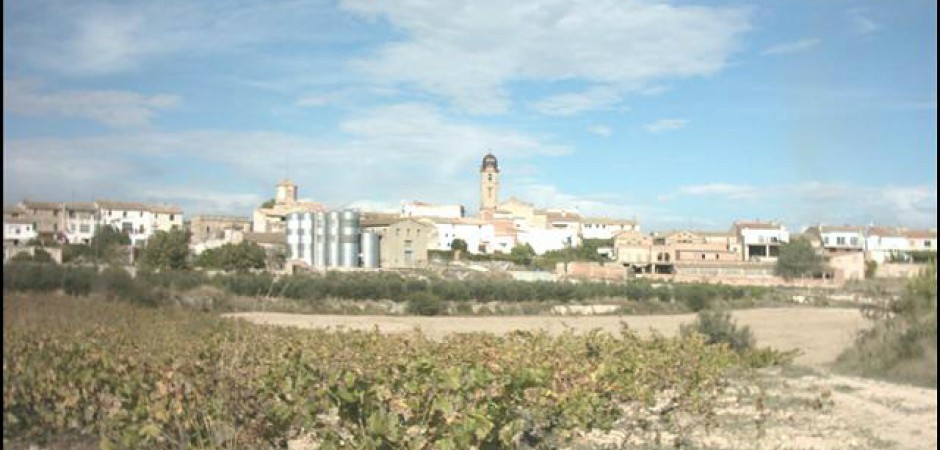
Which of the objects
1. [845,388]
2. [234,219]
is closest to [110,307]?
[845,388]

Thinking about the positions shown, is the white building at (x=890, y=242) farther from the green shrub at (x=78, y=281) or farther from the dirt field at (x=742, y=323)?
the green shrub at (x=78, y=281)

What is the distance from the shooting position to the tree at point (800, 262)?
53.9m

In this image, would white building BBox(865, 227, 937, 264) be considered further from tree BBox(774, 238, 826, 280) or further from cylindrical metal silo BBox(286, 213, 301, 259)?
cylindrical metal silo BBox(286, 213, 301, 259)

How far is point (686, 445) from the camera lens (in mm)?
8109

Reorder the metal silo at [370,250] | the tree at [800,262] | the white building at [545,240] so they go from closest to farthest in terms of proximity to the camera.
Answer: the tree at [800,262] < the metal silo at [370,250] < the white building at [545,240]

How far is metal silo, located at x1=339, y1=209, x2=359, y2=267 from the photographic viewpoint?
63312 millimetres

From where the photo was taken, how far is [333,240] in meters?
62.1

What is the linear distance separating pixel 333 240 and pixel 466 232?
2869 cm

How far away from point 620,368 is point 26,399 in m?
5.20

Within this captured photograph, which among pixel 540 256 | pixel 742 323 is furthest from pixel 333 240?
pixel 742 323

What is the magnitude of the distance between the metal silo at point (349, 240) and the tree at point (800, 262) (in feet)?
96.3

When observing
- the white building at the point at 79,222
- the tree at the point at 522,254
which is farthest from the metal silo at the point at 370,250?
the white building at the point at 79,222

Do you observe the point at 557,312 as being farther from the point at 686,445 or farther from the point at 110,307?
the point at 110,307

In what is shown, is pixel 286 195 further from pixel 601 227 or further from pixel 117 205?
pixel 117 205
